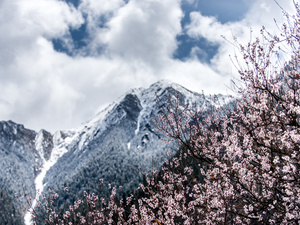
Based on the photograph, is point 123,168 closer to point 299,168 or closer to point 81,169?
point 81,169

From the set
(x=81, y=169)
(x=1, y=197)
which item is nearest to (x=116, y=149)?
(x=81, y=169)

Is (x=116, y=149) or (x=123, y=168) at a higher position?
(x=116, y=149)

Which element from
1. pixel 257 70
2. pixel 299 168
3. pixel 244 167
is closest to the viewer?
pixel 299 168

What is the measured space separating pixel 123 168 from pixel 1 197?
253 ft

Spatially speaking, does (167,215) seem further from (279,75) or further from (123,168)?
(123,168)

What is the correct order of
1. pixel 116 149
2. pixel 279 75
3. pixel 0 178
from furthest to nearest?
1. pixel 0 178
2. pixel 116 149
3. pixel 279 75

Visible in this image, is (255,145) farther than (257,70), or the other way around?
(257,70)

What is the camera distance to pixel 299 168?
12.6 ft

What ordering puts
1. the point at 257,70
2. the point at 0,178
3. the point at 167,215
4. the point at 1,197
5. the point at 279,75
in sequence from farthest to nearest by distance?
the point at 0,178, the point at 1,197, the point at 167,215, the point at 279,75, the point at 257,70

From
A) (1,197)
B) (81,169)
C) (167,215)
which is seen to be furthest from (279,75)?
(1,197)

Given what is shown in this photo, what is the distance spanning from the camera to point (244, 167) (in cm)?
450

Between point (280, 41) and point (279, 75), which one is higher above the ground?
point (280, 41)

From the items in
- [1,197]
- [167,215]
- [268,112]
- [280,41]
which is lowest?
[167,215]

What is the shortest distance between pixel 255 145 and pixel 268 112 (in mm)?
1135
